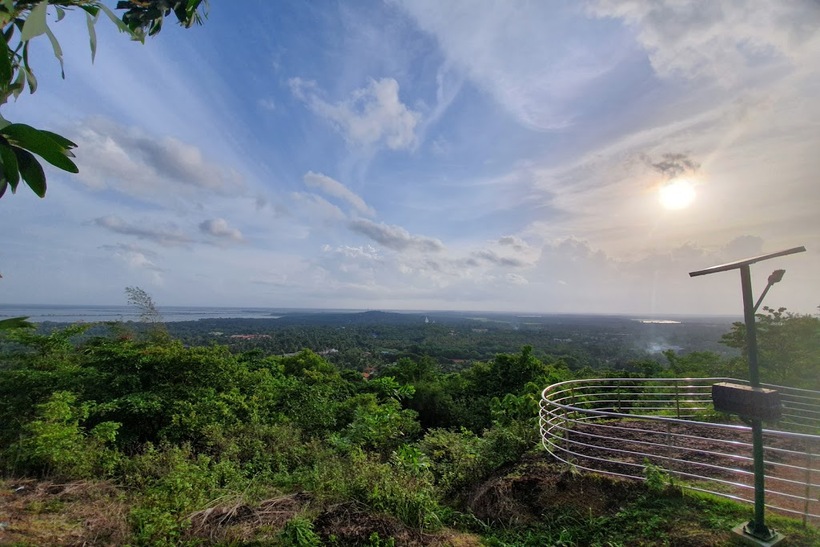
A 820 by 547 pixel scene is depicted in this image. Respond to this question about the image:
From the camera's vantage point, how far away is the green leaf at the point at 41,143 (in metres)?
0.84

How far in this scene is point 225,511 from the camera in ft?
13.9

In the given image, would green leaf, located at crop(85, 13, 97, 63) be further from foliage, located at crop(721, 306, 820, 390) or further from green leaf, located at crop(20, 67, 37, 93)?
foliage, located at crop(721, 306, 820, 390)

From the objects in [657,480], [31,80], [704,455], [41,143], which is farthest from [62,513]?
[704,455]

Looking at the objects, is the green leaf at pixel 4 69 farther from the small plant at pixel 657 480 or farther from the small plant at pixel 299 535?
the small plant at pixel 657 480

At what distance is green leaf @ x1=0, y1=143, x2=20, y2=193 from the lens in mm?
865

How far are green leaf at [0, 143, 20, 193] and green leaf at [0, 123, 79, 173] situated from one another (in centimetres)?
2

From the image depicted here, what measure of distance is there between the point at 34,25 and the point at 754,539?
545 centimetres

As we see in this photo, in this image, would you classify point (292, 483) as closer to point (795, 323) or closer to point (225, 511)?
point (225, 511)

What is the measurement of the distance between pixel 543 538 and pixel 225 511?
352 cm

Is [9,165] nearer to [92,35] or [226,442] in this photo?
[92,35]

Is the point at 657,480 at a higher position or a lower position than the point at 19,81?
lower

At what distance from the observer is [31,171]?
3.22ft

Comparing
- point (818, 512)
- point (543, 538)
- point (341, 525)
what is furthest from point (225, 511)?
point (818, 512)

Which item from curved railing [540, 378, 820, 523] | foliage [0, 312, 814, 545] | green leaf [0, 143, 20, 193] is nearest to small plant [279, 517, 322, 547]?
foliage [0, 312, 814, 545]
